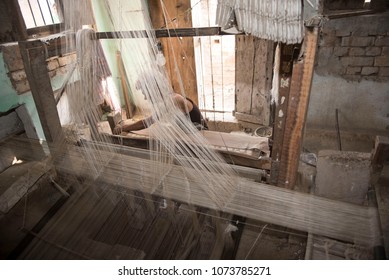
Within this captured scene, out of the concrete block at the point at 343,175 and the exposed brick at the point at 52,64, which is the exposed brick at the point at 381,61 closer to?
the concrete block at the point at 343,175

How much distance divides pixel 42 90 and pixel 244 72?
13.6ft

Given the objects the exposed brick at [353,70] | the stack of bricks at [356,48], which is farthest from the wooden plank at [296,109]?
the exposed brick at [353,70]

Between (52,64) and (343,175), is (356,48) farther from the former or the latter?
(52,64)

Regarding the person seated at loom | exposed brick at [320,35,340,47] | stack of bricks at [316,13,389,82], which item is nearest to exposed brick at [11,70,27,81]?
the person seated at loom

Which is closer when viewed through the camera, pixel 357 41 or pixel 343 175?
pixel 343 175

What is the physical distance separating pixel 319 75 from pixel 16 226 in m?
5.16

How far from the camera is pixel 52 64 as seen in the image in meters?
3.94

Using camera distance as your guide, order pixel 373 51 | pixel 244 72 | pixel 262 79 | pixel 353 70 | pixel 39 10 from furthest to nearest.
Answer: pixel 244 72, pixel 262 79, pixel 353 70, pixel 373 51, pixel 39 10

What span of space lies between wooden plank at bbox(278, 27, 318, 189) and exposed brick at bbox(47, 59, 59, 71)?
12.1 ft

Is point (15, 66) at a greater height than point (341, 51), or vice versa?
point (15, 66)

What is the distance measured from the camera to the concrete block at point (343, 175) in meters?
2.21

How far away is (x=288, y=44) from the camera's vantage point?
1.73m

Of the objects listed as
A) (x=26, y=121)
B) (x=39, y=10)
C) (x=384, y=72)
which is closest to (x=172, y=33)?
(x=26, y=121)

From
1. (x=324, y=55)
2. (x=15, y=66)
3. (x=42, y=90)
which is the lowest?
(x=324, y=55)
